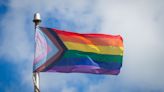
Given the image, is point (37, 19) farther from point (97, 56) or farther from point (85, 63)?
point (97, 56)

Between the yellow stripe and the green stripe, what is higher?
the yellow stripe

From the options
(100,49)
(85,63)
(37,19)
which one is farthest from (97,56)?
(37,19)

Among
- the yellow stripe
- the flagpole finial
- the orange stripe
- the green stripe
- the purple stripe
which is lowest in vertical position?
the purple stripe

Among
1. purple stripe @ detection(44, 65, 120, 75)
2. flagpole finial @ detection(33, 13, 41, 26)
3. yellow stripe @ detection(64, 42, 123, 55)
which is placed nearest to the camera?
Answer: purple stripe @ detection(44, 65, 120, 75)

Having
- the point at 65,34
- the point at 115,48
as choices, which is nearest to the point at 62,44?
the point at 65,34

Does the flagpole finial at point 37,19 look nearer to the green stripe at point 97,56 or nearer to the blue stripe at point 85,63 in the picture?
the green stripe at point 97,56

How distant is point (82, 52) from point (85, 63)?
77cm

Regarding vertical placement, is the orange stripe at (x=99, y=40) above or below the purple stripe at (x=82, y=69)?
above

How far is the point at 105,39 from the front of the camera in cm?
3406

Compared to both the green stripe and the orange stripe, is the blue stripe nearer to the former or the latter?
the green stripe

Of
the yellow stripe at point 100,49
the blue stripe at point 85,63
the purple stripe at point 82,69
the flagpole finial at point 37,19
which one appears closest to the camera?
the purple stripe at point 82,69

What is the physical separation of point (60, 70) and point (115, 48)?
3.85 metres

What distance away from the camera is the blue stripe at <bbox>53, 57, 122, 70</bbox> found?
106 ft

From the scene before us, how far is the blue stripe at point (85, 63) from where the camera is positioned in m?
32.2
